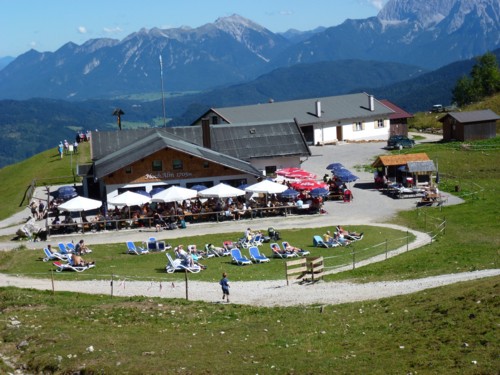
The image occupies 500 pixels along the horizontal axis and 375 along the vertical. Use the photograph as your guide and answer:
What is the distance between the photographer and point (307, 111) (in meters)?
84.9

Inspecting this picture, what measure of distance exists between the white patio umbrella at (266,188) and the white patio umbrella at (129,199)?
245 inches

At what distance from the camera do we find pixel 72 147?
77750 mm

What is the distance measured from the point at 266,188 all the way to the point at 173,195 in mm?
5622

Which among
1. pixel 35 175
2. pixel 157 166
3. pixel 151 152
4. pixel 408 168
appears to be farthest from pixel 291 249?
pixel 35 175

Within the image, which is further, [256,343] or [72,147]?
[72,147]

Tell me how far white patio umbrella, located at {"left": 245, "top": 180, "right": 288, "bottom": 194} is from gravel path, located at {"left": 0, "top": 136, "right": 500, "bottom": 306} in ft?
5.74

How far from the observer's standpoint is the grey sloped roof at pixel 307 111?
271ft

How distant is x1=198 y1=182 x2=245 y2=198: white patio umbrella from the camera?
1891 inches

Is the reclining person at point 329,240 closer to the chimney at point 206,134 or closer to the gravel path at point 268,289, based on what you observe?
the gravel path at point 268,289

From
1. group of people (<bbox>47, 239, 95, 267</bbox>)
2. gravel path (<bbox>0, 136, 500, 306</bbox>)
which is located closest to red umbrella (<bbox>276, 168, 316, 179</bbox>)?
gravel path (<bbox>0, 136, 500, 306</bbox>)

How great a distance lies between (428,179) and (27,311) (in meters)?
34.5

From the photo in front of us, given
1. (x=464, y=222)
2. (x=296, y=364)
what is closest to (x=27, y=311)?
(x=296, y=364)

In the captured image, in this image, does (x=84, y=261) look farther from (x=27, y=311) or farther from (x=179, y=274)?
(x=27, y=311)

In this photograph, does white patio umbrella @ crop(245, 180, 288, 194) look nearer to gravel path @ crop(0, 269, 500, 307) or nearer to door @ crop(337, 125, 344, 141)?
gravel path @ crop(0, 269, 500, 307)
